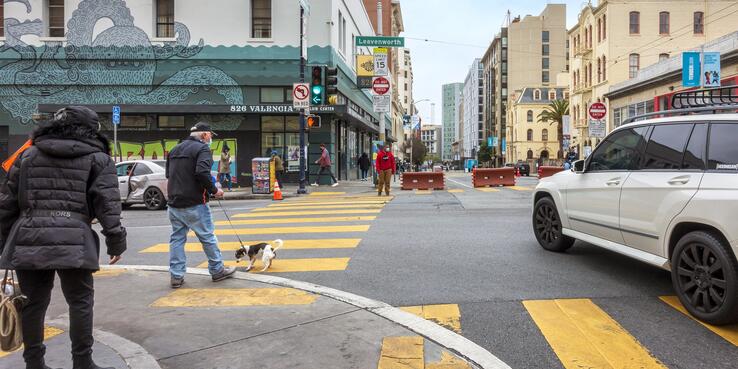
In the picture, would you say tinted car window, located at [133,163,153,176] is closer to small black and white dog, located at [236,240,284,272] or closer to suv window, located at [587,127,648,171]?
small black and white dog, located at [236,240,284,272]

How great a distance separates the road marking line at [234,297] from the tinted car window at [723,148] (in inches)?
156

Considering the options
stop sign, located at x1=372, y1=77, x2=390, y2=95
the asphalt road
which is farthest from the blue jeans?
stop sign, located at x1=372, y1=77, x2=390, y2=95

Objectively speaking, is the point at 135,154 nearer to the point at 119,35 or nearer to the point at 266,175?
the point at 119,35

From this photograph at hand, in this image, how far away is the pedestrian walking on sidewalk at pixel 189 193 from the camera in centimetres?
612

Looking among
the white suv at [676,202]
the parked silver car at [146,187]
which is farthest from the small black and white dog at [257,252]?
the parked silver car at [146,187]

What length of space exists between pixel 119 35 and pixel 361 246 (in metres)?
21.1

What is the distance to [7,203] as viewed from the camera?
137 inches

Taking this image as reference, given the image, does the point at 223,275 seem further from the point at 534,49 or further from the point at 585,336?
the point at 534,49

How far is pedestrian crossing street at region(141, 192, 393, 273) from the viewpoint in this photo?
7.50 metres

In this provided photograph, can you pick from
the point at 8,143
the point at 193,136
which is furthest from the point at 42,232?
the point at 8,143

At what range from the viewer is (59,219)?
3.41 metres

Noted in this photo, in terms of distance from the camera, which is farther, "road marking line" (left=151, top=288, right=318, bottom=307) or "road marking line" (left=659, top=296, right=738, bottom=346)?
"road marking line" (left=151, top=288, right=318, bottom=307)

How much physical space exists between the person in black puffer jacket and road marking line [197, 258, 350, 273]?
358 centimetres

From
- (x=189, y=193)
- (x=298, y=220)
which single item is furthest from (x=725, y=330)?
(x=298, y=220)
